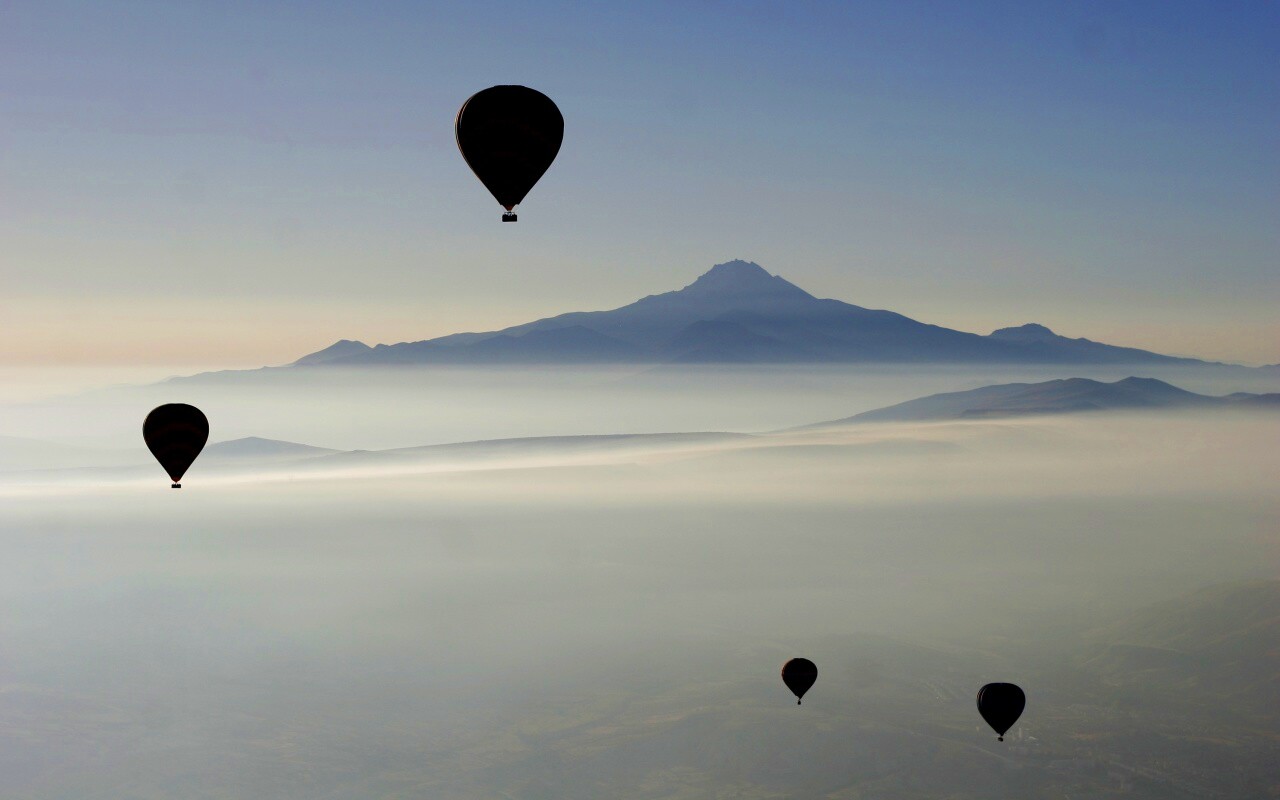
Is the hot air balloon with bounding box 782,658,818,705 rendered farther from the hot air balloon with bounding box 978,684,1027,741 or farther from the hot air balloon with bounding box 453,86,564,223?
the hot air balloon with bounding box 453,86,564,223

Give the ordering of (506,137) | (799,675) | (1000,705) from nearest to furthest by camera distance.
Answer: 1. (506,137)
2. (1000,705)
3. (799,675)

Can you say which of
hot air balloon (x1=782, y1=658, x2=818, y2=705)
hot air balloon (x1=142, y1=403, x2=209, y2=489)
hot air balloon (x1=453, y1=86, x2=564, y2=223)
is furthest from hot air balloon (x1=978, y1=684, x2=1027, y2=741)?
hot air balloon (x1=453, y1=86, x2=564, y2=223)

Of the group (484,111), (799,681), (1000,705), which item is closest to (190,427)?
(484,111)

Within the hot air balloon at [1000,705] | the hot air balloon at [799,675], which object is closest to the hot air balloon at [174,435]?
the hot air balloon at [799,675]

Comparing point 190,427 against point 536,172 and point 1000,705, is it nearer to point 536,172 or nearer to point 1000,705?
point 536,172

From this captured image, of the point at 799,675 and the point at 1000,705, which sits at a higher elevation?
the point at 799,675

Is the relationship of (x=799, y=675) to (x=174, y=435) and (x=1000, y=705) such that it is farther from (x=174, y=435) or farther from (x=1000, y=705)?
(x=174, y=435)

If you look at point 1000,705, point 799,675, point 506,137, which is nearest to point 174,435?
point 506,137
